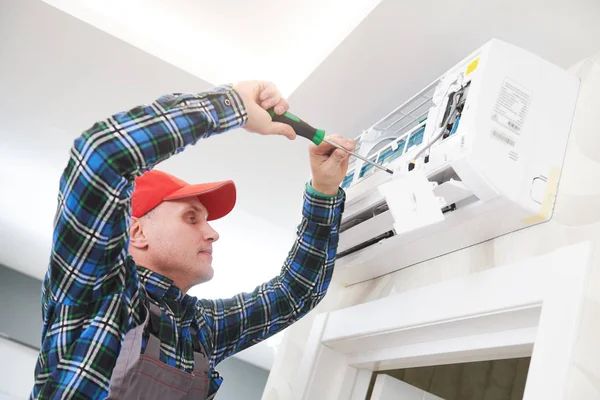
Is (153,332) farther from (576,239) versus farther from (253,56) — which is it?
(253,56)

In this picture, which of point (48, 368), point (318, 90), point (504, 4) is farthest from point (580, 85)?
point (48, 368)

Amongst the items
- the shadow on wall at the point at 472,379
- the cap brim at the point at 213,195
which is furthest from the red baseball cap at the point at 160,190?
the shadow on wall at the point at 472,379

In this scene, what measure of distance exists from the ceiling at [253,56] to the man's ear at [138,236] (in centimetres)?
60

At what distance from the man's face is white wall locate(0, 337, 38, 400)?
5478 mm

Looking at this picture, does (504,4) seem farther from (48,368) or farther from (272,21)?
(48,368)

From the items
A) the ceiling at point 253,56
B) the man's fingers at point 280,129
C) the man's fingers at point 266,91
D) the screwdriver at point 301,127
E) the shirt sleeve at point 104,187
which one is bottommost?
the shirt sleeve at point 104,187

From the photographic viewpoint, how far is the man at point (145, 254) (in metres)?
1.03

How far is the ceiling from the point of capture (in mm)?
1329

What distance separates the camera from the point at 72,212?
40.4 inches

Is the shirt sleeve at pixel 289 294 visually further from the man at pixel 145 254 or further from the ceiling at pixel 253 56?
the ceiling at pixel 253 56

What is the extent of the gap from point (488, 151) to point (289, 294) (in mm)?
633

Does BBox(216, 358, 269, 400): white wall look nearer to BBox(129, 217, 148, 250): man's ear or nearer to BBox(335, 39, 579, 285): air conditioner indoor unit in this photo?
BBox(129, 217, 148, 250): man's ear

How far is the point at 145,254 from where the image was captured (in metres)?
1.35

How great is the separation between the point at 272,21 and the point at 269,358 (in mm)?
4691
